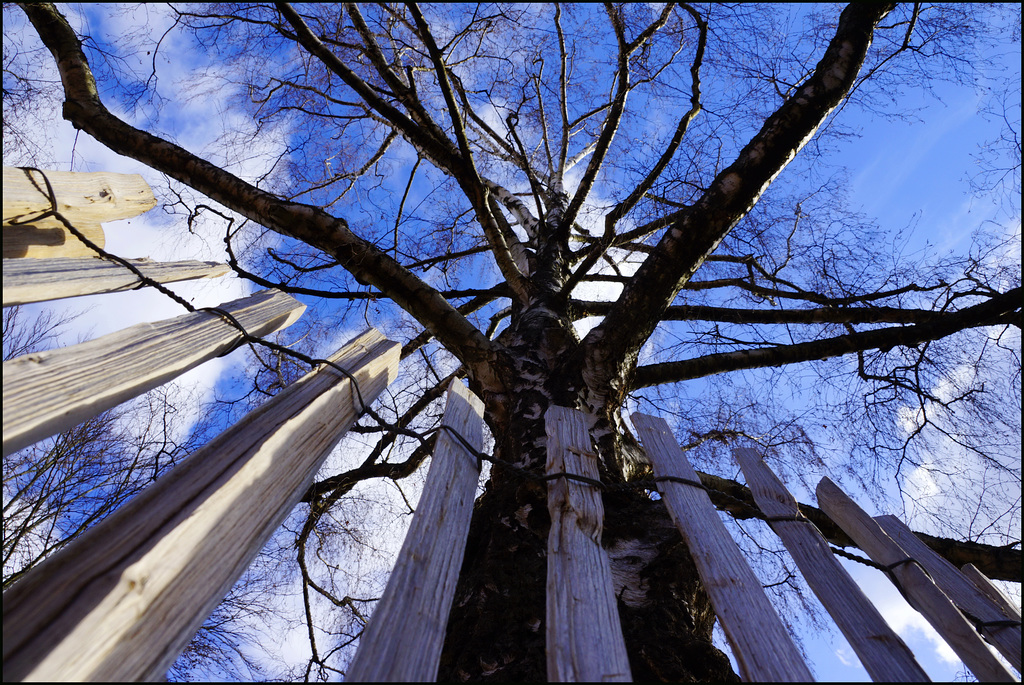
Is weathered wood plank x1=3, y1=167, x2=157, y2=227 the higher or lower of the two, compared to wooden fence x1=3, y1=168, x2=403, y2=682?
higher

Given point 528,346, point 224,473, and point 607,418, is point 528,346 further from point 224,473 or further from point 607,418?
point 224,473

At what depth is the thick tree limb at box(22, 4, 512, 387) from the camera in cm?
239

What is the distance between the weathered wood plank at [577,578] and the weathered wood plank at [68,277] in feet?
3.64

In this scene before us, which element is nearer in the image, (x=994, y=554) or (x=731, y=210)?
(x=731, y=210)

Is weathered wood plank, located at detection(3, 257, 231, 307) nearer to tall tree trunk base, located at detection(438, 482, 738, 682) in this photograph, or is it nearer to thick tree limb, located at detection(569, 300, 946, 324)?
tall tree trunk base, located at detection(438, 482, 738, 682)

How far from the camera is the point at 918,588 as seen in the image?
4.61 ft

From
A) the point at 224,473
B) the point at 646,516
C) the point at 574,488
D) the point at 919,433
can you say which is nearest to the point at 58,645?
the point at 224,473

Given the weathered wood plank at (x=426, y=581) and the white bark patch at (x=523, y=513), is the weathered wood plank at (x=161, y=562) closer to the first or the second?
the weathered wood plank at (x=426, y=581)

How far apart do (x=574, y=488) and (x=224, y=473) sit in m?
0.78

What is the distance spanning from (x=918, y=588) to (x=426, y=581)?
133 cm

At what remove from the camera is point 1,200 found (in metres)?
1.14

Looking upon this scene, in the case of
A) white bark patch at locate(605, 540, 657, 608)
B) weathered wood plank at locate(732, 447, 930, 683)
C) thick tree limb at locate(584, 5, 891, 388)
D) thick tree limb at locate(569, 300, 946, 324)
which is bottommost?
weathered wood plank at locate(732, 447, 930, 683)

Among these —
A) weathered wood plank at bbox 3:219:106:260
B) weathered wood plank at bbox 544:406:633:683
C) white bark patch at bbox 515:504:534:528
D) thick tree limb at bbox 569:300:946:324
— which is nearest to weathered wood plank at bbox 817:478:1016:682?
weathered wood plank at bbox 544:406:633:683

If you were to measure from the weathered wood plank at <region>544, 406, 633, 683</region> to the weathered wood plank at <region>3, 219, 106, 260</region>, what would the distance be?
1.28 m
